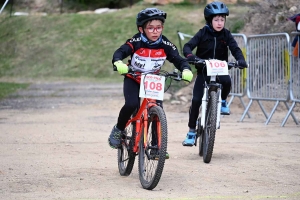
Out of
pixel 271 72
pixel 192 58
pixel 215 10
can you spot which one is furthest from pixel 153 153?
pixel 271 72

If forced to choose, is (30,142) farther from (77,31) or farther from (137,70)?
(77,31)

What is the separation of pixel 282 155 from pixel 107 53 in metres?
24.3

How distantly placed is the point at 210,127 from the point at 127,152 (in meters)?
1.25

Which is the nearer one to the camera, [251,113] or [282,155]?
[282,155]

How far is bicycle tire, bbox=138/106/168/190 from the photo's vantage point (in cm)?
712

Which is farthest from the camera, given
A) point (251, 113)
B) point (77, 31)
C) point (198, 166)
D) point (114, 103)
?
point (77, 31)

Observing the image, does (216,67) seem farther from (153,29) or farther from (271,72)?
(271,72)

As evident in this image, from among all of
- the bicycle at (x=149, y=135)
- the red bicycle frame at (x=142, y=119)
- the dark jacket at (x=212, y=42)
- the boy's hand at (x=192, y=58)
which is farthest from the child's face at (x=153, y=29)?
the dark jacket at (x=212, y=42)

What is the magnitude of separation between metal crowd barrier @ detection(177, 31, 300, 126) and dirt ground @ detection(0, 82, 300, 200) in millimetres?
512

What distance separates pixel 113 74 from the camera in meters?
31.6

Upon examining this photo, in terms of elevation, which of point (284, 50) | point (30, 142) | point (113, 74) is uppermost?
point (284, 50)

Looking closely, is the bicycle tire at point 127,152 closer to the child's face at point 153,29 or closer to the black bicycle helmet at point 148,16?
the child's face at point 153,29

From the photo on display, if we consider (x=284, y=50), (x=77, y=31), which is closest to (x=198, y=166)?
(x=284, y=50)

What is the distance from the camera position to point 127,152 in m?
8.24
